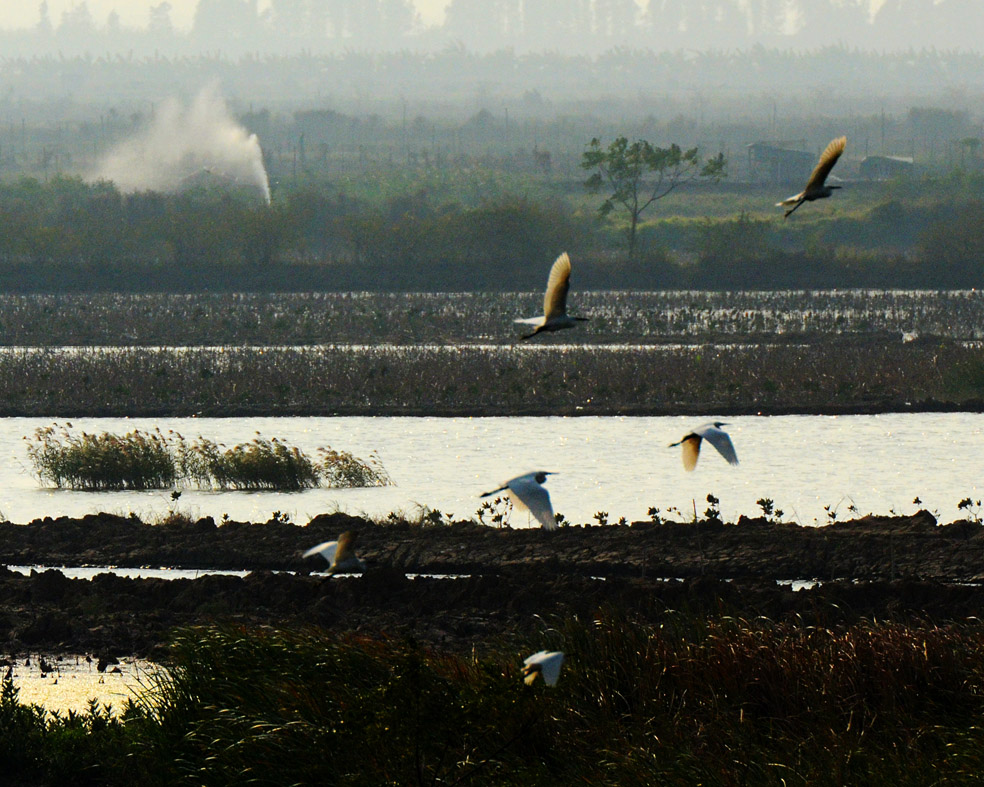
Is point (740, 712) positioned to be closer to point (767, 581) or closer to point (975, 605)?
point (975, 605)

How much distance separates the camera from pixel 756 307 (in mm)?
80938

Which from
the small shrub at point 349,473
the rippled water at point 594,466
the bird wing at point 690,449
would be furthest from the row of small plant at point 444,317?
the bird wing at point 690,449

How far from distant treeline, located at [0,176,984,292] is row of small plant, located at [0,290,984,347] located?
9.05m

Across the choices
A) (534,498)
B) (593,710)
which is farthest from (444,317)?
(534,498)

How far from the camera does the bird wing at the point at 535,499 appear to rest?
1010cm

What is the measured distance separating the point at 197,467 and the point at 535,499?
24.6 metres

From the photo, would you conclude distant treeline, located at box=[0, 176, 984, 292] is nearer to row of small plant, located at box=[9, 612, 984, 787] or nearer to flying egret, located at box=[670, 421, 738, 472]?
row of small plant, located at box=[9, 612, 984, 787]

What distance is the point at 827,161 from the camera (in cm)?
1109

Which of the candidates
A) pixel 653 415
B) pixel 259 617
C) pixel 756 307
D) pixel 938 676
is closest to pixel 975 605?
pixel 938 676

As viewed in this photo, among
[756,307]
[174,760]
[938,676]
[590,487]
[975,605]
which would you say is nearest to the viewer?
[174,760]

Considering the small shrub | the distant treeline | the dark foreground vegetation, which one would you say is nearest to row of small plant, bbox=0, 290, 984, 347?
the distant treeline

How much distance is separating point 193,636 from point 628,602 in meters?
5.93

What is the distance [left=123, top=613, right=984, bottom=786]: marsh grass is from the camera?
438 inches

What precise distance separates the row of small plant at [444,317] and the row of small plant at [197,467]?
3062 cm
